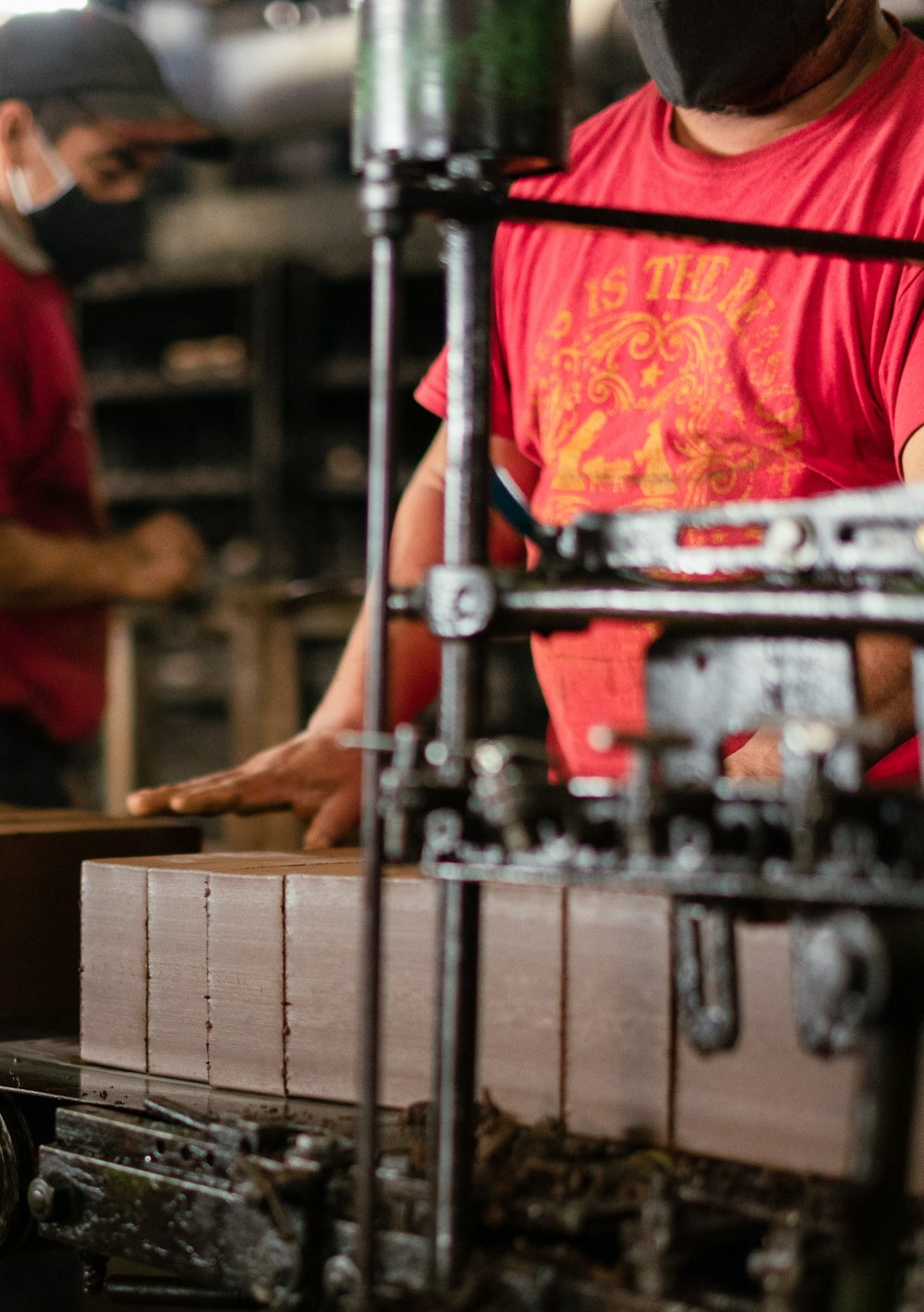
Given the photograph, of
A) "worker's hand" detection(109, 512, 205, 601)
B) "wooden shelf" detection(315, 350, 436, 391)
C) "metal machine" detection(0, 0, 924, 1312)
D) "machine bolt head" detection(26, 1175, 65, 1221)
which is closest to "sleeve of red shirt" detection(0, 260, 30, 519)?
"worker's hand" detection(109, 512, 205, 601)

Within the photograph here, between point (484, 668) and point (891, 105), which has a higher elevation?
point (891, 105)

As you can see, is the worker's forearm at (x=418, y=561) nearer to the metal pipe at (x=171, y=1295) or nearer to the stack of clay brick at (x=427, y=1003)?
the stack of clay brick at (x=427, y=1003)

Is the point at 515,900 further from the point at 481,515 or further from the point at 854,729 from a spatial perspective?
the point at 854,729

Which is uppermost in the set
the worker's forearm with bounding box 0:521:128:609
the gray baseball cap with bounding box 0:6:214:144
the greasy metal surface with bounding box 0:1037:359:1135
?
the gray baseball cap with bounding box 0:6:214:144

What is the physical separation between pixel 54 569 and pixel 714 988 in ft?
6.88

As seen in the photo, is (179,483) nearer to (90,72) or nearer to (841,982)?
→ (90,72)

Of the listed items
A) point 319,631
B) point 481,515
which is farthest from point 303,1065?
point 319,631

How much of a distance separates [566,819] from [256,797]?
0.75 metres

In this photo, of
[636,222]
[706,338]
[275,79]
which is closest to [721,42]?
[706,338]

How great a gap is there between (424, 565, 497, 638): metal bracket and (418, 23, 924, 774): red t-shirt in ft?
1.89

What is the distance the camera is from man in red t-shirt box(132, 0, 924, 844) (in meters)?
1.29

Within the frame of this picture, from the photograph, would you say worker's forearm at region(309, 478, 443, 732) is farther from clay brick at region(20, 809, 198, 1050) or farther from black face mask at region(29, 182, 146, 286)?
black face mask at region(29, 182, 146, 286)

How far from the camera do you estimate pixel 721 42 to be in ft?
4.01

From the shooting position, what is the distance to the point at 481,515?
78cm
